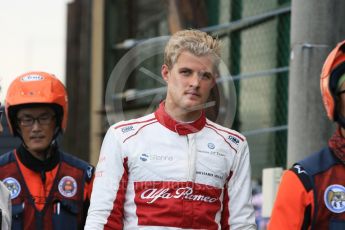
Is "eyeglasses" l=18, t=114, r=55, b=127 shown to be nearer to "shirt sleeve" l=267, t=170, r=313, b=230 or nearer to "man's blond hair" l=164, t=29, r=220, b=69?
"man's blond hair" l=164, t=29, r=220, b=69

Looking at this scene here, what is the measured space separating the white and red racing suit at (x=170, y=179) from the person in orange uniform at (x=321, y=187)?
0.64m

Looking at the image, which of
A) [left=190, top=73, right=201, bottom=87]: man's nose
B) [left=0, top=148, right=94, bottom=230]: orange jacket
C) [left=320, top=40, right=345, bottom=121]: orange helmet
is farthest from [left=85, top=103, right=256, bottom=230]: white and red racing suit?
[left=0, top=148, right=94, bottom=230]: orange jacket

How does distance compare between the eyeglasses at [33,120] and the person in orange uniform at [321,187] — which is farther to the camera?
the eyeglasses at [33,120]

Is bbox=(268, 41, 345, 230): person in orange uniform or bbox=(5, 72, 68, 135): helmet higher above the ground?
bbox=(5, 72, 68, 135): helmet

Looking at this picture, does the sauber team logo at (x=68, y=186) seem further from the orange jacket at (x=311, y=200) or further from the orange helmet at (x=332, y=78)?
the orange helmet at (x=332, y=78)

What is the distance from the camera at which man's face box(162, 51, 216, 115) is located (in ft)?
18.9

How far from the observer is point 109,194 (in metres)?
5.74

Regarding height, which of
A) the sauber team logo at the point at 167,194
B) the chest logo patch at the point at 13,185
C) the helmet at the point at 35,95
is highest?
the helmet at the point at 35,95

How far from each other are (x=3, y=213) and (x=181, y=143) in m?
0.91

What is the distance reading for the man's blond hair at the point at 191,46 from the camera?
5.82m

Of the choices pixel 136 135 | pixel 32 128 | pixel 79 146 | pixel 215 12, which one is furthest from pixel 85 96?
pixel 136 135

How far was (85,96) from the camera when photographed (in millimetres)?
16672

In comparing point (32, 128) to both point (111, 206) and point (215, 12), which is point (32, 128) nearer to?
point (111, 206)

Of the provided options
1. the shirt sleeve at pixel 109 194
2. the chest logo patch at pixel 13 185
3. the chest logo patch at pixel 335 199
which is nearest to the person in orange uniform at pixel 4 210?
the shirt sleeve at pixel 109 194
